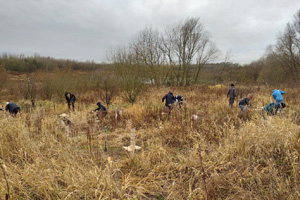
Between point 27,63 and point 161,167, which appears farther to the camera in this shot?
point 27,63

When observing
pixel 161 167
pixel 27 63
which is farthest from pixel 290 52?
pixel 27 63

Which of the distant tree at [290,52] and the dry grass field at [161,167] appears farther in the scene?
the distant tree at [290,52]

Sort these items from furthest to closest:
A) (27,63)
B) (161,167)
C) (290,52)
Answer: (27,63) → (290,52) → (161,167)

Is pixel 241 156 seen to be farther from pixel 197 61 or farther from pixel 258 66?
pixel 258 66

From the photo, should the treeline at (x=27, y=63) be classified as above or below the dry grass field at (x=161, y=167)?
above

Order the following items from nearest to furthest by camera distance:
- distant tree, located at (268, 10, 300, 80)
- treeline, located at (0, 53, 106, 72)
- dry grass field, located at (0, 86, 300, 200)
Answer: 1. dry grass field, located at (0, 86, 300, 200)
2. distant tree, located at (268, 10, 300, 80)
3. treeline, located at (0, 53, 106, 72)

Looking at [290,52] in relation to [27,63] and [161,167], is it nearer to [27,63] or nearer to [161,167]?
[161,167]

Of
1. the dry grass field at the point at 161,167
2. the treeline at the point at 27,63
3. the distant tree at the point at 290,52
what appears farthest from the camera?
the treeline at the point at 27,63

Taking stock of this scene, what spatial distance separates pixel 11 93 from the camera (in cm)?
1700

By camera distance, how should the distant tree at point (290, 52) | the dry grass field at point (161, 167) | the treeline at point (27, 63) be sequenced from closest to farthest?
the dry grass field at point (161, 167), the distant tree at point (290, 52), the treeline at point (27, 63)

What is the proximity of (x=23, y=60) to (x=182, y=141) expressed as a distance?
46.2 m

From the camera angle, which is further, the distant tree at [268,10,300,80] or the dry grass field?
the distant tree at [268,10,300,80]

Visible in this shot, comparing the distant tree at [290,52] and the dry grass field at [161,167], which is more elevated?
the distant tree at [290,52]

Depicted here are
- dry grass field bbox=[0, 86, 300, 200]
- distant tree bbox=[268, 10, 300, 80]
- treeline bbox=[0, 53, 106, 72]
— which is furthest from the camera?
treeline bbox=[0, 53, 106, 72]
